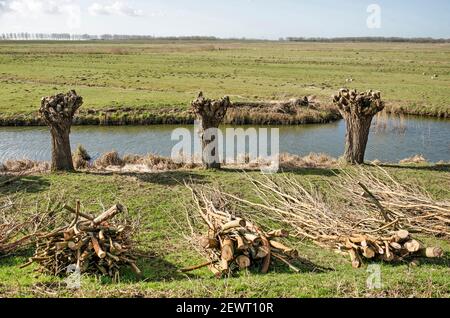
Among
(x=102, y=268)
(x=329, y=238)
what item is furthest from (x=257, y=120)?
(x=102, y=268)

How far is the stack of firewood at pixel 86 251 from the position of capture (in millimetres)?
9719

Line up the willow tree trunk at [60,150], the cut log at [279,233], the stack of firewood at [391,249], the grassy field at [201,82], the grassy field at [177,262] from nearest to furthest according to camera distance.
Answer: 1. the grassy field at [177,262]
2. the stack of firewood at [391,249]
3. the cut log at [279,233]
4. the willow tree trunk at [60,150]
5. the grassy field at [201,82]

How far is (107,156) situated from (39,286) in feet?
35.7

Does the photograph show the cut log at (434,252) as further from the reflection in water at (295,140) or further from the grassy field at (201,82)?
the grassy field at (201,82)

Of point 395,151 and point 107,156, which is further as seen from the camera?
point 395,151

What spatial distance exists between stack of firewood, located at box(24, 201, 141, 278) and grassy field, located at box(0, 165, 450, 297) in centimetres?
28

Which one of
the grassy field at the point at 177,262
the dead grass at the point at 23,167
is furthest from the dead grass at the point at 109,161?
the grassy field at the point at 177,262

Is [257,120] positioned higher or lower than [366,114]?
lower

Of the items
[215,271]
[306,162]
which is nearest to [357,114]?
[306,162]

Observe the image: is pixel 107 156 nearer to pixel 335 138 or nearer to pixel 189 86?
pixel 335 138

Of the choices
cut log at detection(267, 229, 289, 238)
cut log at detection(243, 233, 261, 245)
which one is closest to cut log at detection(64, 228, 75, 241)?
cut log at detection(243, 233, 261, 245)

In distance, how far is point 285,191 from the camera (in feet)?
47.7

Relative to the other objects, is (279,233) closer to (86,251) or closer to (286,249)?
(286,249)

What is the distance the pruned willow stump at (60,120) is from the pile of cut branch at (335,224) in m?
6.24
